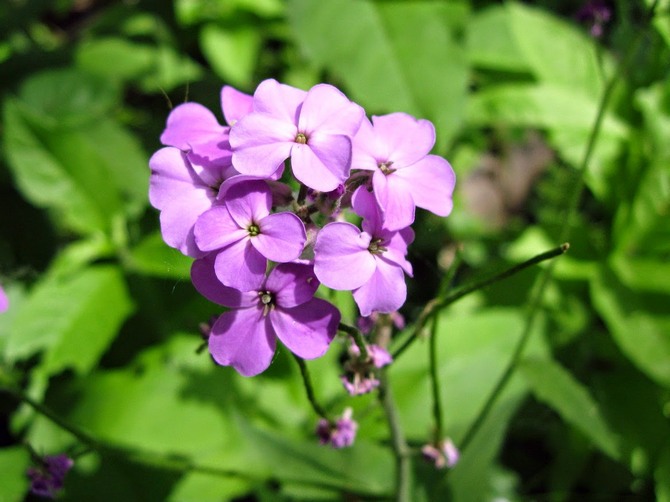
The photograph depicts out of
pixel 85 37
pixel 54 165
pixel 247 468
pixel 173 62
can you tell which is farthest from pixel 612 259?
pixel 85 37

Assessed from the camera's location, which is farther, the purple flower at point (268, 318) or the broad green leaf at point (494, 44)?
the broad green leaf at point (494, 44)

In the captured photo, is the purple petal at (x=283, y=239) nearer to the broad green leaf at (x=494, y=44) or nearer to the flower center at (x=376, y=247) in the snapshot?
the flower center at (x=376, y=247)

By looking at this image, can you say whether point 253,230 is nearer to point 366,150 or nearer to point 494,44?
point 366,150

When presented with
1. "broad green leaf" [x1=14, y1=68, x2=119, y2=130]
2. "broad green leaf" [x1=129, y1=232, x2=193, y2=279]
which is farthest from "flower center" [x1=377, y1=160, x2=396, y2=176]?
"broad green leaf" [x1=14, y1=68, x2=119, y2=130]

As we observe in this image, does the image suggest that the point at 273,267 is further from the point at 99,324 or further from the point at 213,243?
the point at 99,324

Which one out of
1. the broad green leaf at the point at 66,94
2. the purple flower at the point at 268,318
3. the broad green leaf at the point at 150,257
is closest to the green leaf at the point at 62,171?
the broad green leaf at the point at 150,257

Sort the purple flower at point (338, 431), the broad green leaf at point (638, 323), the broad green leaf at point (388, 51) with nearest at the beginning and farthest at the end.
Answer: the purple flower at point (338, 431), the broad green leaf at point (638, 323), the broad green leaf at point (388, 51)

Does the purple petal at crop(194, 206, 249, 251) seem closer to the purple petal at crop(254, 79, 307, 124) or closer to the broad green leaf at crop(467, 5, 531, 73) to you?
the purple petal at crop(254, 79, 307, 124)
